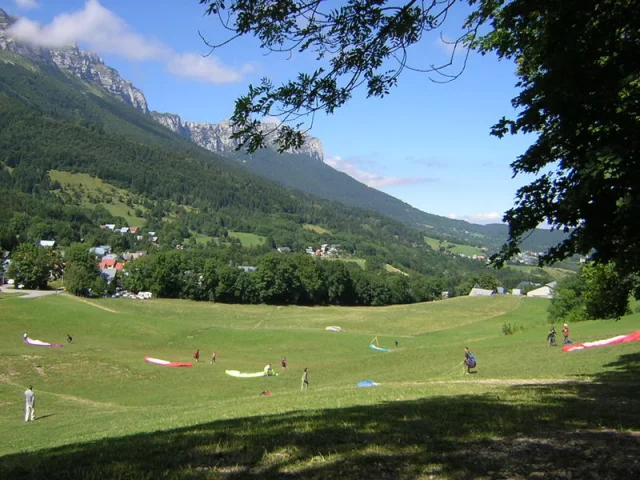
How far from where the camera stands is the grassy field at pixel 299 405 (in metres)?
6.31

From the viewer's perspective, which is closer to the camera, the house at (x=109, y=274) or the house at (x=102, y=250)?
the house at (x=109, y=274)

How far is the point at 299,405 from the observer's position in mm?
14898

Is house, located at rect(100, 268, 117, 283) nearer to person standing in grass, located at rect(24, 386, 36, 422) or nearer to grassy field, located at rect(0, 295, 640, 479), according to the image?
grassy field, located at rect(0, 295, 640, 479)

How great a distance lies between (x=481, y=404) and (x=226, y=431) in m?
5.75

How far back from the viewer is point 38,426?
20.8m

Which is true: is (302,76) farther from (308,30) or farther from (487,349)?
(487,349)

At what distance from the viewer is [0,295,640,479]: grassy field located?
6.31m

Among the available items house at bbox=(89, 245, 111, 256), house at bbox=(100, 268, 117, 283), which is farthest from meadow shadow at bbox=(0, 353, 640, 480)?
house at bbox=(89, 245, 111, 256)

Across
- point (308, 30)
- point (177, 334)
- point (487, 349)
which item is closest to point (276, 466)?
point (308, 30)

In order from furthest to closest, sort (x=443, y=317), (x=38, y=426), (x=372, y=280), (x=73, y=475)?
(x=372, y=280)
(x=443, y=317)
(x=38, y=426)
(x=73, y=475)

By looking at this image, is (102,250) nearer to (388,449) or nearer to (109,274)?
(109,274)

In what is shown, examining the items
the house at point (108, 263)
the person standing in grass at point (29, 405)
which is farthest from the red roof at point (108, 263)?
the person standing in grass at point (29, 405)

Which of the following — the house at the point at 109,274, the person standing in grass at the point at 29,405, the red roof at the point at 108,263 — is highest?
the red roof at the point at 108,263

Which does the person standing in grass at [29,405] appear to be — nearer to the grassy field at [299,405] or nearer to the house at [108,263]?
the grassy field at [299,405]
